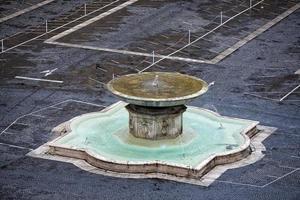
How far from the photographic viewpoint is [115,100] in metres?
51.8

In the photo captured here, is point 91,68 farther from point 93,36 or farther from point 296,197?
point 296,197

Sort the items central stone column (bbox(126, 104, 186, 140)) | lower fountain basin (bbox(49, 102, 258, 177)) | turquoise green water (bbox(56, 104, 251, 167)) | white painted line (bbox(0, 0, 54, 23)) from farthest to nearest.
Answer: white painted line (bbox(0, 0, 54, 23)) → central stone column (bbox(126, 104, 186, 140)) → turquoise green water (bbox(56, 104, 251, 167)) → lower fountain basin (bbox(49, 102, 258, 177))

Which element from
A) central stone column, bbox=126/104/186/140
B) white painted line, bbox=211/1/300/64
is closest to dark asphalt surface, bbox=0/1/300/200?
white painted line, bbox=211/1/300/64

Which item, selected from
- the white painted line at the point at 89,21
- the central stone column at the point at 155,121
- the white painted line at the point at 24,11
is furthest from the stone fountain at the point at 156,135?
the white painted line at the point at 24,11

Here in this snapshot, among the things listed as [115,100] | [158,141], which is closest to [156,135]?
[158,141]

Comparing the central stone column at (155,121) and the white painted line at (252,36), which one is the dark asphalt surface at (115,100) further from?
the central stone column at (155,121)

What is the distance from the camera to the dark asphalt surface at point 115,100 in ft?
130

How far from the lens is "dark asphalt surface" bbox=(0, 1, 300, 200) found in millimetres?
39656

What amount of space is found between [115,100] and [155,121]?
27.5ft

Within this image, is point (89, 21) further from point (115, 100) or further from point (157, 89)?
point (157, 89)

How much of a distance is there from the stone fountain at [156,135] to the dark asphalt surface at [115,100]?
1.06 m

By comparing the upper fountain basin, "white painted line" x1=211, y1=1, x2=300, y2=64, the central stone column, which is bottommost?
"white painted line" x1=211, y1=1, x2=300, y2=64

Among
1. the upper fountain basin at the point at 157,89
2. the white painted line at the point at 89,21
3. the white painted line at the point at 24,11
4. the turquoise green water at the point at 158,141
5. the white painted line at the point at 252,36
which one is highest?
the upper fountain basin at the point at 157,89

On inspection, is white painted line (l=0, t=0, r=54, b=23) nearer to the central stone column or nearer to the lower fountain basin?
the lower fountain basin
